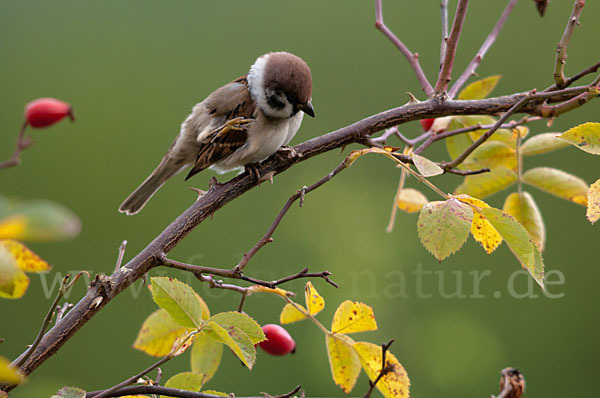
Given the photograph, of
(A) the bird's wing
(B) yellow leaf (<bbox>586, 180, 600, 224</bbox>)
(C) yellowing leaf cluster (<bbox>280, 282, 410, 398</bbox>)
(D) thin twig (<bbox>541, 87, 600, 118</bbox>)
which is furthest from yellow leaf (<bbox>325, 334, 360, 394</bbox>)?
(A) the bird's wing

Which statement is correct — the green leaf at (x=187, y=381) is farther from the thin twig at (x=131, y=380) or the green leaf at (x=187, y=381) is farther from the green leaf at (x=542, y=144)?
the green leaf at (x=542, y=144)

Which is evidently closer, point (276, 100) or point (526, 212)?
point (526, 212)

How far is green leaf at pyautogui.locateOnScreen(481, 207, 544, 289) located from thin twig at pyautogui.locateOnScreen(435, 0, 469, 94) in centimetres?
25

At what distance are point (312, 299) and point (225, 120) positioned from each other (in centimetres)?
87

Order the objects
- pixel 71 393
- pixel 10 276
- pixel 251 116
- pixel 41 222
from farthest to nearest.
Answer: pixel 251 116 < pixel 71 393 < pixel 10 276 < pixel 41 222

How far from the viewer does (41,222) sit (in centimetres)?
37

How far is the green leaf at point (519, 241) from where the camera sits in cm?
83

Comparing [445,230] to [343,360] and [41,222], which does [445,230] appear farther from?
[41,222]

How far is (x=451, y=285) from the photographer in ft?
10.1

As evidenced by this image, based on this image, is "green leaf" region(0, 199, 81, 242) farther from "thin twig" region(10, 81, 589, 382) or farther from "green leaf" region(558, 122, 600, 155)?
"green leaf" region(558, 122, 600, 155)

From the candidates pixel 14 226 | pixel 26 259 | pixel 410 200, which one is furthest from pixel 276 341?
pixel 14 226

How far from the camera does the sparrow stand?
62.5 inches

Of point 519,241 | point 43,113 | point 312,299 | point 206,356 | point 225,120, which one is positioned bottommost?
point 206,356

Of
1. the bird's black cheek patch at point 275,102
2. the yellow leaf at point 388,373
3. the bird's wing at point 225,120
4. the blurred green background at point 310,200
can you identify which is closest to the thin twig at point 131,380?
the yellow leaf at point 388,373
